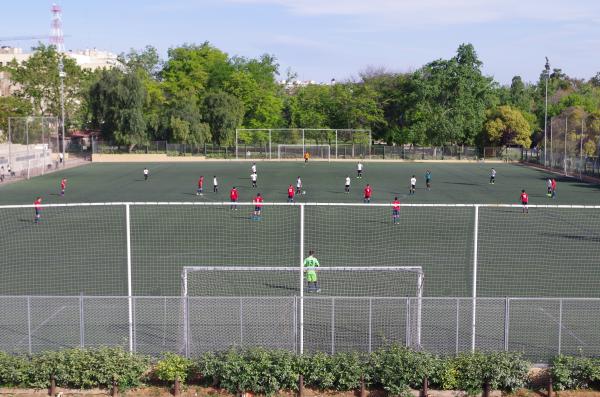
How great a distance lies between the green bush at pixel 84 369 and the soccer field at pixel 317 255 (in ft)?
5.90

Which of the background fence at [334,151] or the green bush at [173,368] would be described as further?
the background fence at [334,151]

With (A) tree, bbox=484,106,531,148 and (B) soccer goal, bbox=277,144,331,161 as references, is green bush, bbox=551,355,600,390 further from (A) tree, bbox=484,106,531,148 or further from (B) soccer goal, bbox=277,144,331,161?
(A) tree, bbox=484,106,531,148

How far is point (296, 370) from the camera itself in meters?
12.6

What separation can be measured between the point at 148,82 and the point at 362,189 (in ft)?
188

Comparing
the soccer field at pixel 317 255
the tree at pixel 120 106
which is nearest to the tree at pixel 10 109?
the tree at pixel 120 106

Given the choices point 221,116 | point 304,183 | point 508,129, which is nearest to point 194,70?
point 221,116

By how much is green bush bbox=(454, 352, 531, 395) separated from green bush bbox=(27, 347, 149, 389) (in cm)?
617

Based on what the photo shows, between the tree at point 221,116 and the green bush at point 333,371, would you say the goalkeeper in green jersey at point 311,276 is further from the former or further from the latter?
the tree at point 221,116

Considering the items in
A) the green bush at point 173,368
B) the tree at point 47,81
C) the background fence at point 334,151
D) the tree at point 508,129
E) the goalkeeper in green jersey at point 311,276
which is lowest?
the green bush at point 173,368

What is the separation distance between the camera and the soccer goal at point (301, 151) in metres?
82.4

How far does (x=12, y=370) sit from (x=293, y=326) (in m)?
5.39

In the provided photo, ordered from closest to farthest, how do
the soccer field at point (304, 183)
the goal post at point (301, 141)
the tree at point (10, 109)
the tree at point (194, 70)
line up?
the soccer field at point (304, 183) → the tree at point (10, 109) → the goal post at point (301, 141) → the tree at point (194, 70)

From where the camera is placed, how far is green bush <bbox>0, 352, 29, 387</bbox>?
12.4 meters

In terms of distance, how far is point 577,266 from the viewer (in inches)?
A: 934
